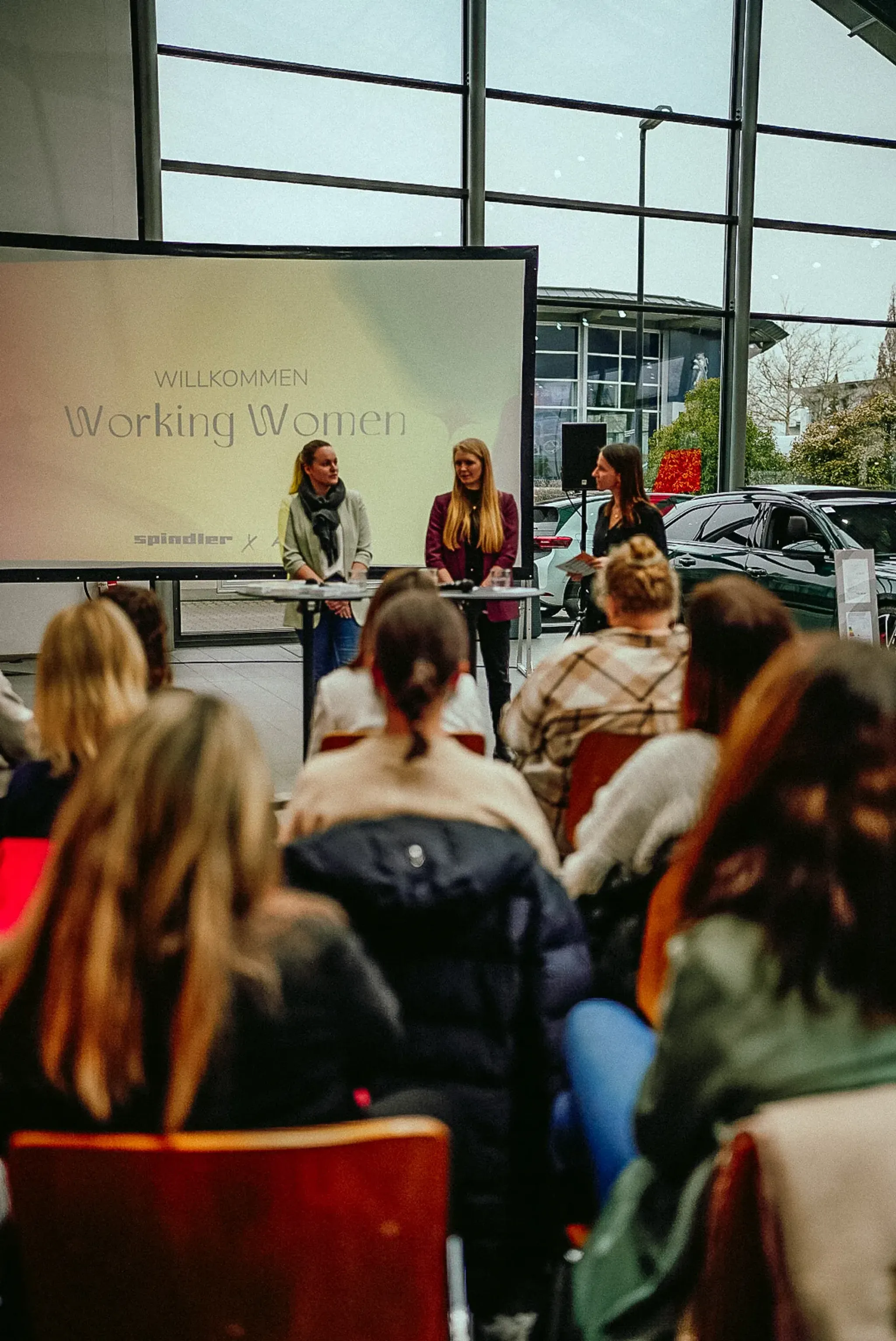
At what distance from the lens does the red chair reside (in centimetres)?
174

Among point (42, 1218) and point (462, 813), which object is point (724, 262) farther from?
point (42, 1218)

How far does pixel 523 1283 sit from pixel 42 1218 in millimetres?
1017

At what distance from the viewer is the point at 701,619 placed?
190 cm

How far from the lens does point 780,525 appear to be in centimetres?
770

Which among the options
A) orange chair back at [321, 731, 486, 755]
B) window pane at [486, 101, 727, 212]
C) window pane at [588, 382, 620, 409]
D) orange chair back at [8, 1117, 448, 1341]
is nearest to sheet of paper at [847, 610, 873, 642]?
window pane at [588, 382, 620, 409]

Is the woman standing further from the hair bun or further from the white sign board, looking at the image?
the white sign board

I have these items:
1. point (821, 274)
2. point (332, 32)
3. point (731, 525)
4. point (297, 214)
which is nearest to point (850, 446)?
point (821, 274)

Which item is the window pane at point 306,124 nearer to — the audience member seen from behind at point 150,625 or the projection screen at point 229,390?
the projection screen at point 229,390

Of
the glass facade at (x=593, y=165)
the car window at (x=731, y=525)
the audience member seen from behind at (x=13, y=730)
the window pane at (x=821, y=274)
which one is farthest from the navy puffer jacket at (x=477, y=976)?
the window pane at (x=821, y=274)

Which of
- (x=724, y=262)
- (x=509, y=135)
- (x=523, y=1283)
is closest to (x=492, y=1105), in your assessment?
(x=523, y=1283)

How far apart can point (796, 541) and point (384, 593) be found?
565cm

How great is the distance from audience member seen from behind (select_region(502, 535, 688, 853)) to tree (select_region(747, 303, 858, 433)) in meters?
8.15

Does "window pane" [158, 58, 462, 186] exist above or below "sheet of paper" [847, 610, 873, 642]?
above

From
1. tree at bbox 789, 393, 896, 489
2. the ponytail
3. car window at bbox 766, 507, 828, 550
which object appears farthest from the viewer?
tree at bbox 789, 393, 896, 489
